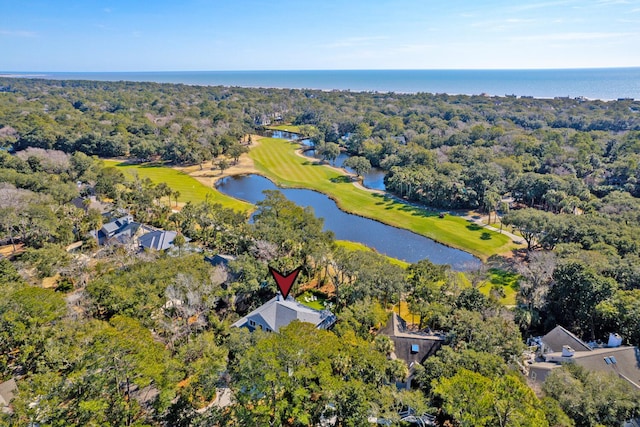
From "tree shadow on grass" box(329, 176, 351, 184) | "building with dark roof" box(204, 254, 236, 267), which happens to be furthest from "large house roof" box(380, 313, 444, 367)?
"tree shadow on grass" box(329, 176, 351, 184)

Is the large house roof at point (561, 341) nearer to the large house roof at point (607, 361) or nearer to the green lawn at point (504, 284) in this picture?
the large house roof at point (607, 361)

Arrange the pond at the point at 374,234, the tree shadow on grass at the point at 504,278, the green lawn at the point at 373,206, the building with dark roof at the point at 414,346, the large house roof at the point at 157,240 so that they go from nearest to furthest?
the building with dark roof at the point at 414,346 → the tree shadow on grass at the point at 504,278 → the large house roof at the point at 157,240 → the pond at the point at 374,234 → the green lawn at the point at 373,206

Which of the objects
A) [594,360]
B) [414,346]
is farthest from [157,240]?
[594,360]

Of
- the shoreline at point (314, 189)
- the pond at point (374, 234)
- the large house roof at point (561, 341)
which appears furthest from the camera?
the shoreline at point (314, 189)

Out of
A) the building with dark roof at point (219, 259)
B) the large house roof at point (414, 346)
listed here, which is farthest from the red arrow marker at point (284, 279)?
the large house roof at point (414, 346)

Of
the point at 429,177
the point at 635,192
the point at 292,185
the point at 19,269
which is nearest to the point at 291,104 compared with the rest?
the point at 292,185

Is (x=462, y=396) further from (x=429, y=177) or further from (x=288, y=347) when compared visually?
(x=429, y=177)
